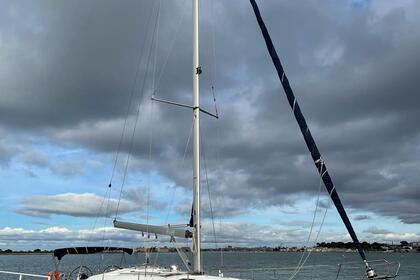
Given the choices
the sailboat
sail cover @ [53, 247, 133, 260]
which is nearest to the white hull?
the sailboat

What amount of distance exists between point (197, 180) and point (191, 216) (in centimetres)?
143

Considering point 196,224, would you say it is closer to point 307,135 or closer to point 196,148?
point 196,148

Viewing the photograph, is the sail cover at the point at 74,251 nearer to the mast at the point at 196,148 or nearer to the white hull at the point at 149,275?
the white hull at the point at 149,275

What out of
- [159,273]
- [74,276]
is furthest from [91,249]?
[159,273]

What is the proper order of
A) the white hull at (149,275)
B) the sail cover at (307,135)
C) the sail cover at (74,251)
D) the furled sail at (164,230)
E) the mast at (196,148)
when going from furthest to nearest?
1. the sail cover at (74,251)
2. the furled sail at (164,230)
3. the mast at (196,148)
4. the sail cover at (307,135)
5. the white hull at (149,275)

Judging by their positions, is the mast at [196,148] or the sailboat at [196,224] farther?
the mast at [196,148]

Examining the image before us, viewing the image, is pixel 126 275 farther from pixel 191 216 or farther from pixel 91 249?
pixel 91 249

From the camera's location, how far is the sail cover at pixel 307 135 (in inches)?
631

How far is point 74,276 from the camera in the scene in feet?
68.5

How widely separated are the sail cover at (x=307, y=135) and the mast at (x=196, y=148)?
9.44 ft

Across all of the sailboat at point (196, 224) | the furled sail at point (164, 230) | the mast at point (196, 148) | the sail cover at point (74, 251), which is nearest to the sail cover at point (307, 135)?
the sailboat at point (196, 224)

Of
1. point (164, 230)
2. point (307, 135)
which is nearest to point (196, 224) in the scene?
point (164, 230)

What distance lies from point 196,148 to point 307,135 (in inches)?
165

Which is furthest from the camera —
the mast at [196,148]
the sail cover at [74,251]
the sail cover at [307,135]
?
the sail cover at [74,251]
